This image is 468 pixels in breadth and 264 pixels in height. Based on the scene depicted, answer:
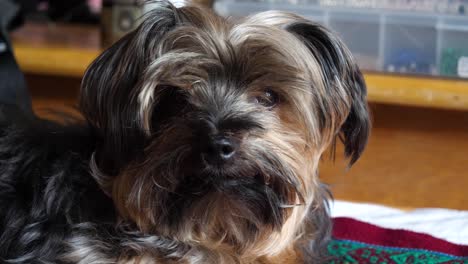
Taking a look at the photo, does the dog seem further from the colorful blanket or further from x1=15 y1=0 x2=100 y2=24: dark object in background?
x1=15 y1=0 x2=100 y2=24: dark object in background

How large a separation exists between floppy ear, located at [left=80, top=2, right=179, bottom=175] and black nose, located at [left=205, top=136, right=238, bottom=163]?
0.16 m

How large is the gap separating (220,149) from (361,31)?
4.40 feet

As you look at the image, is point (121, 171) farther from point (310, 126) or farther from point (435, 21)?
point (435, 21)

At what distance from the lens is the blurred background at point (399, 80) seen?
2.27 m

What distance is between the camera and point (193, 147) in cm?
125

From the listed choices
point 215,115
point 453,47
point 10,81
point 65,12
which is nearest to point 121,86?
point 215,115

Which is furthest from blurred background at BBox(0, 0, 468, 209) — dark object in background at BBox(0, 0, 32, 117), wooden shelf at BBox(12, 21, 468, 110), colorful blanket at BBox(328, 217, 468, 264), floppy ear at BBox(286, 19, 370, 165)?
floppy ear at BBox(286, 19, 370, 165)

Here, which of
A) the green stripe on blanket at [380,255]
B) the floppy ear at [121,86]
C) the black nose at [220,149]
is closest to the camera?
the black nose at [220,149]

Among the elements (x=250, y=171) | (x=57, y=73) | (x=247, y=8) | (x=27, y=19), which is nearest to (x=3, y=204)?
(x=250, y=171)

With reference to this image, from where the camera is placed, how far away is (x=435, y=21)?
93.2 inches

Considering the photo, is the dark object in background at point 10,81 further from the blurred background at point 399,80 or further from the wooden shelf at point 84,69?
the wooden shelf at point 84,69

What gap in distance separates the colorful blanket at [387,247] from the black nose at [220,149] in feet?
1.69

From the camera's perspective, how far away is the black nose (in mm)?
1228

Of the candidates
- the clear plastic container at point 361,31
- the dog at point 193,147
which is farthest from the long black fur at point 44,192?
the clear plastic container at point 361,31
